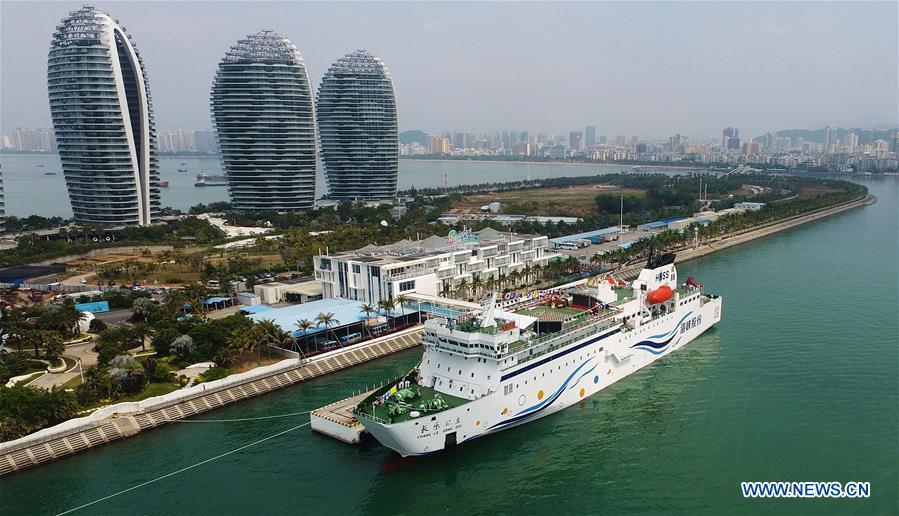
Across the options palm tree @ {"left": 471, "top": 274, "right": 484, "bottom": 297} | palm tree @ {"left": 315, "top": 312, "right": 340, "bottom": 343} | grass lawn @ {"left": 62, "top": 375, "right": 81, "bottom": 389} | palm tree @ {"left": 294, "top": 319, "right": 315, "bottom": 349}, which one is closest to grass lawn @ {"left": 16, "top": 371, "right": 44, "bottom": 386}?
grass lawn @ {"left": 62, "top": 375, "right": 81, "bottom": 389}

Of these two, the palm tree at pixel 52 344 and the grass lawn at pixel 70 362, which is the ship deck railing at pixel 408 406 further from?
the palm tree at pixel 52 344

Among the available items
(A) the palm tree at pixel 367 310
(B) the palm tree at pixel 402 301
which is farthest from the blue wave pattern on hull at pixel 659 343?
(A) the palm tree at pixel 367 310

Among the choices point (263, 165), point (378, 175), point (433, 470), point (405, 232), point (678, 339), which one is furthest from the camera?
point (378, 175)

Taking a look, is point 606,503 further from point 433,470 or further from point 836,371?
point 836,371

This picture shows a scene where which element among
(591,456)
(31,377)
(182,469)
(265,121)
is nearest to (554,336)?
(591,456)

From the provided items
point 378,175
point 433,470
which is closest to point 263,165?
point 378,175
